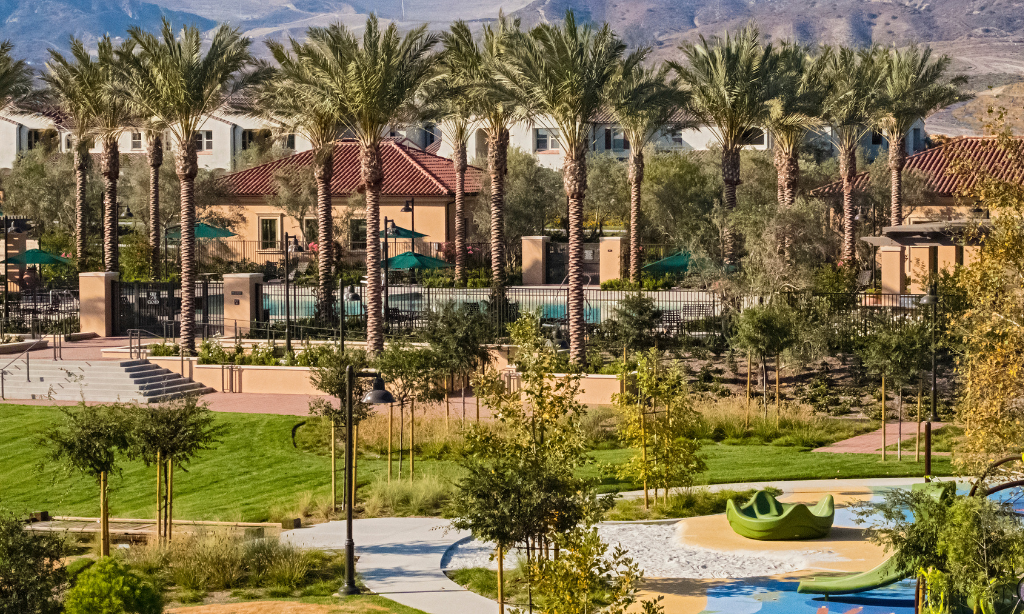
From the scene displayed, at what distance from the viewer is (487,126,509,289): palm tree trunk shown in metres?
45.7

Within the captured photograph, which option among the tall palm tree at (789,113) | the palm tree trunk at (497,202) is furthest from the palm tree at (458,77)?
the tall palm tree at (789,113)

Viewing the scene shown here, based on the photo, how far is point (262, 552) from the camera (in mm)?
20156

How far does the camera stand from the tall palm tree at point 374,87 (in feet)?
123

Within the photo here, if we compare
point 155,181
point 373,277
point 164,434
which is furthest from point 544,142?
point 164,434

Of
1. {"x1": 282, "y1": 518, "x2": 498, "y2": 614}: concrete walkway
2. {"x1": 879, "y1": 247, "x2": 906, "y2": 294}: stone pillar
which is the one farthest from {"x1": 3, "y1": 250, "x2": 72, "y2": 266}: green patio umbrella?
{"x1": 879, "y1": 247, "x2": 906, "y2": 294}: stone pillar

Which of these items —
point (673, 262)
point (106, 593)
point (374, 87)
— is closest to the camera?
point (106, 593)

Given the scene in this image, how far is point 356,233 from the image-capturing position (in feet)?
203

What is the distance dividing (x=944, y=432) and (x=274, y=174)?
39624 mm

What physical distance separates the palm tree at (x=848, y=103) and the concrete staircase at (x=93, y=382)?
25867 mm

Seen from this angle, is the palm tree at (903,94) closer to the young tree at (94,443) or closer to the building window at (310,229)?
the building window at (310,229)

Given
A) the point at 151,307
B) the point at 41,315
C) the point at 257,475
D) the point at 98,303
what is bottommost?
the point at 257,475

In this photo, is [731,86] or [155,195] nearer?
[731,86]

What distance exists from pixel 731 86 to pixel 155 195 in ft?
72.8

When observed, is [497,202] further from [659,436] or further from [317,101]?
[659,436]
